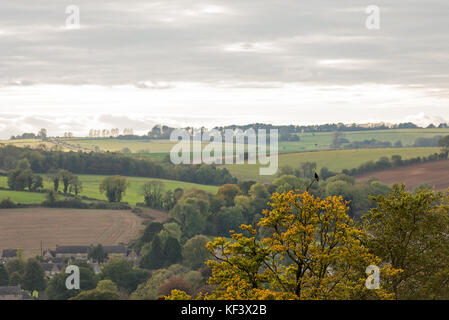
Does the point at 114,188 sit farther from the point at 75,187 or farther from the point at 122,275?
the point at 122,275

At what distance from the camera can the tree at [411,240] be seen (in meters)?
27.1

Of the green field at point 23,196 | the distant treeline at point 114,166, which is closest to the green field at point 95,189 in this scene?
the green field at point 23,196

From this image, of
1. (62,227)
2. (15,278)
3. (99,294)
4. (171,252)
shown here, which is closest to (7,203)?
(62,227)

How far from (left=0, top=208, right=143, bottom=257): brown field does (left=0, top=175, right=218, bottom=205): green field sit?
24.5ft

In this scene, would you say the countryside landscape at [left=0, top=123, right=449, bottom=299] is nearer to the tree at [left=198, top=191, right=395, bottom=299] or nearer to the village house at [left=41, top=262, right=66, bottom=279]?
the village house at [left=41, top=262, right=66, bottom=279]

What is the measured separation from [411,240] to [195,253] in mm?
81342

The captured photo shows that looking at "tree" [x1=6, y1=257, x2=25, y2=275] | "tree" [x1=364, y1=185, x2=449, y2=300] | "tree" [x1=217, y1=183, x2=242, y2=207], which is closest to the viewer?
"tree" [x1=364, y1=185, x2=449, y2=300]

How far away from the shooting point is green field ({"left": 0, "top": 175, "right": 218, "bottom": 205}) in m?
137

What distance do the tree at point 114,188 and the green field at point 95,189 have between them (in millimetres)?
1677

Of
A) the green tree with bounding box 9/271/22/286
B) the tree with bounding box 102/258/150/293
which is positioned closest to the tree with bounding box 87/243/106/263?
the tree with bounding box 102/258/150/293

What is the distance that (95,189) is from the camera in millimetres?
155375

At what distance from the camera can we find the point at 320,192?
146000 mm
